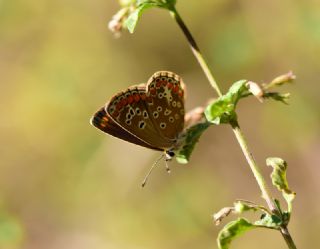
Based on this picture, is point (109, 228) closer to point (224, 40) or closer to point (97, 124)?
point (224, 40)

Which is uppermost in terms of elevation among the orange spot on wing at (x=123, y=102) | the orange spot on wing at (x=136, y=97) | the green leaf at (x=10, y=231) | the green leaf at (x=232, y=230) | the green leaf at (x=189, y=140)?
the orange spot on wing at (x=123, y=102)

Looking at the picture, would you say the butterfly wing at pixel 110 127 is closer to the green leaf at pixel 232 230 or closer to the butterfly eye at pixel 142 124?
the butterfly eye at pixel 142 124

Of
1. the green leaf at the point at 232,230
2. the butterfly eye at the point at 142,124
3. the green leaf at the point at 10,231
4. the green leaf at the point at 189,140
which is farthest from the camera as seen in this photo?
the green leaf at the point at 10,231

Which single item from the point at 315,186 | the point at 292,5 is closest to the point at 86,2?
the point at 292,5

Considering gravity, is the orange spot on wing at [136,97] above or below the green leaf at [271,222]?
above

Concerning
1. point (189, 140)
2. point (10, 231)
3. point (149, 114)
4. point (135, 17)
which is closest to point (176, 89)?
point (149, 114)

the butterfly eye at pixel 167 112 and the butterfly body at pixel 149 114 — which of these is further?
the butterfly eye at pixel 167 112

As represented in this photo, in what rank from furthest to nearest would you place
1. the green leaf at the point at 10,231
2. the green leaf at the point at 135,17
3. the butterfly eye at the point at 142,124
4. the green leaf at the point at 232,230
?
1. the green leaf at the point at 10,231
2. the butterfly eye at the point at 142,124
3. the green leaf at the point at 135,17
4. the green leaf at the point at 232,230

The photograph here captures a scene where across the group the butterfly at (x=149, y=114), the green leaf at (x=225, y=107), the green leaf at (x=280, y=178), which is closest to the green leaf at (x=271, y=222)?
the green leaf at (x=280, y=178)
